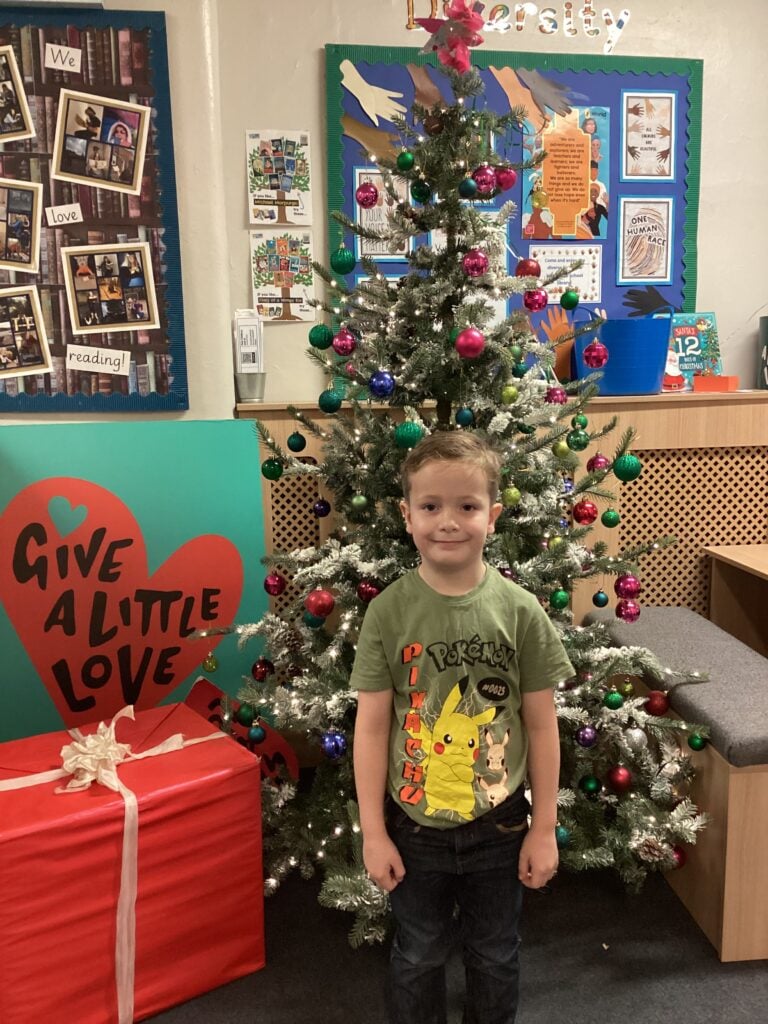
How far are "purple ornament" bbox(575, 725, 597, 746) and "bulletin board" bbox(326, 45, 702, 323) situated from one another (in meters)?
1.43

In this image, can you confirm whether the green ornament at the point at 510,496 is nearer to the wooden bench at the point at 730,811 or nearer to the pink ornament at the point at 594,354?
the pink ornament at the point at 594,354

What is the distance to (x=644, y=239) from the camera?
8.83 feet

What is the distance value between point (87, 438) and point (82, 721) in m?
0.80

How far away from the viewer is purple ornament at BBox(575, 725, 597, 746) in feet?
5.94

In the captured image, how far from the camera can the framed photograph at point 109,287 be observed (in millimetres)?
2178

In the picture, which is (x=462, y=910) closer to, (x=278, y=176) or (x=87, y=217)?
(x=87, y=217)

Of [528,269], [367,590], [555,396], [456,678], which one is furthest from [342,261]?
[456,678]

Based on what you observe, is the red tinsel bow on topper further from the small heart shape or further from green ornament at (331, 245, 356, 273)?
the small heart shape

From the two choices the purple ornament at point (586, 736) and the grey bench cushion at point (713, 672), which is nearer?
the grey bench cushion at point (713, 672)

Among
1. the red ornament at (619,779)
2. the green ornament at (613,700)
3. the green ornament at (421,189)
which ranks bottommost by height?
the red ornament at (619,779)

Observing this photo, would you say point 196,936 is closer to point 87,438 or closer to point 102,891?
point 102,891

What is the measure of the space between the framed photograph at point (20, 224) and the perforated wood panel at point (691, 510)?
74.5 inches

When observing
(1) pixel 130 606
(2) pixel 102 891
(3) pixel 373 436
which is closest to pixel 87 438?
(1) pixel 130 606

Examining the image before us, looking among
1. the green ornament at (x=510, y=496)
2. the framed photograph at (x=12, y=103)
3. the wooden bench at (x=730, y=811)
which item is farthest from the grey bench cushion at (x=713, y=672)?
the framed photograph at (x=12, y=103)
